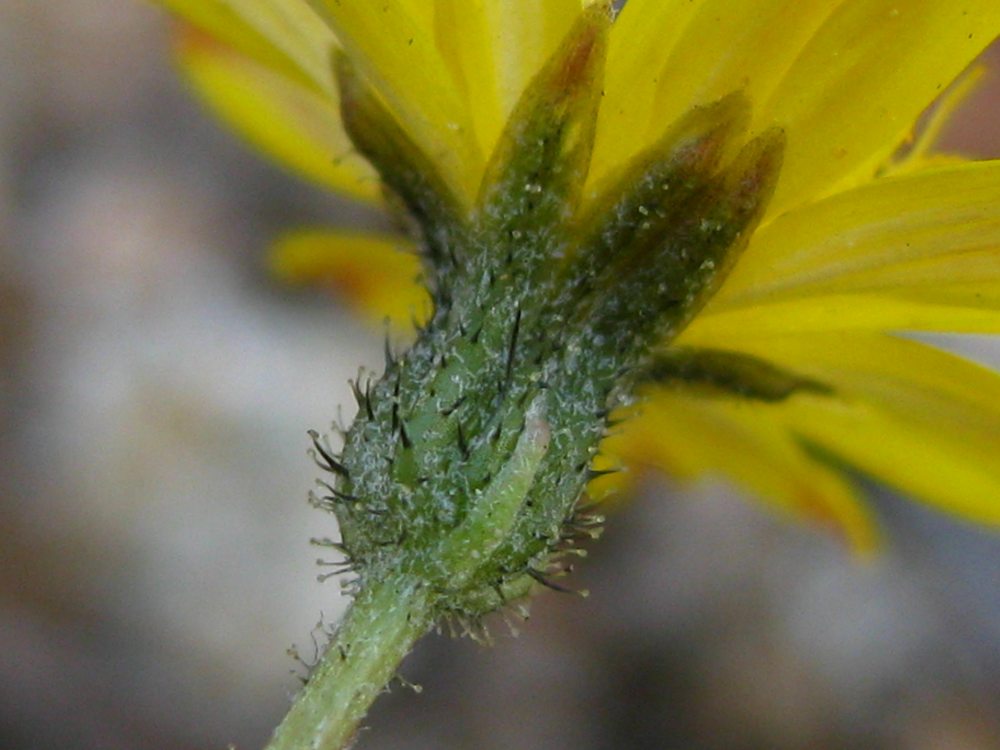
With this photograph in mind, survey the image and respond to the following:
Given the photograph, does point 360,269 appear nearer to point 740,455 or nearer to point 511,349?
point 740,455

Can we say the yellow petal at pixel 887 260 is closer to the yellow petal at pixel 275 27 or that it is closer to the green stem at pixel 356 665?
the green stem at pixel 356 665

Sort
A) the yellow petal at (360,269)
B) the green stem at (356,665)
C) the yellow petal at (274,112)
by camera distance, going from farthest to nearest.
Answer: the yellow petal at (360,269), the yellow petal at (274,112), the green stem at (356,665)

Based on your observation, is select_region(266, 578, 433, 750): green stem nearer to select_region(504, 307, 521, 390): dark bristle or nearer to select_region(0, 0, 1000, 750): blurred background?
select_region(504, 307, 521, 390): dark bristle

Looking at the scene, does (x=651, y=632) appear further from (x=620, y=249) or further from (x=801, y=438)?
(x=620, y=249)

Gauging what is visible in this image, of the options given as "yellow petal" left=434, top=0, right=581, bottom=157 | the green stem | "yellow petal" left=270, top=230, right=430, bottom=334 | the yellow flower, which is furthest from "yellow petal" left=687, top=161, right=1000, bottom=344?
"yellow petal" left=270, top=230, right=430, bottom=334

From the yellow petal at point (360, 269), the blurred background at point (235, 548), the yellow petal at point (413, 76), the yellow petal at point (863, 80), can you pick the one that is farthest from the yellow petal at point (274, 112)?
the blurred background at point (235, 548)

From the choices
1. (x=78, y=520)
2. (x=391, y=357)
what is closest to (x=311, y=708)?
(x=391, y=357)
